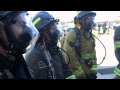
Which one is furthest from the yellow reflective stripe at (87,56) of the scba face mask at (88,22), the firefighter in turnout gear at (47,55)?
the firefighter in turnout gear at (47,55)

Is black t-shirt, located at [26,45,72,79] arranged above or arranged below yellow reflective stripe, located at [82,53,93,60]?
above

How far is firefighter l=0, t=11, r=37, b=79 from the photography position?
6.12 feet

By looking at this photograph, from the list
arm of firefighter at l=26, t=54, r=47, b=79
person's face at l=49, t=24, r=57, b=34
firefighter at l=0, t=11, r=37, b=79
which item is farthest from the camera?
person's face at l=49, t=24, r=57, b=34

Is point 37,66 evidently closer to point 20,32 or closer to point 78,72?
point 20,32

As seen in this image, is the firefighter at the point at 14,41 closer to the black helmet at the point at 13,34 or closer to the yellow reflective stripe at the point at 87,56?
the black helmet at the point at 13,34

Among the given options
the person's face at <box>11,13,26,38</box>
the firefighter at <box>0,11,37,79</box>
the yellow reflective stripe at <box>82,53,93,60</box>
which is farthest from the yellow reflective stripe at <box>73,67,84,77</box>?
the person's face at <box>11,13,26,38</box>

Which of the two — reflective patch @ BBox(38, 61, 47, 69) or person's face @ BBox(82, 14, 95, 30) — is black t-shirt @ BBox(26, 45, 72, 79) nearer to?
reflective patch @ BBox(38, 61, 47, 69)

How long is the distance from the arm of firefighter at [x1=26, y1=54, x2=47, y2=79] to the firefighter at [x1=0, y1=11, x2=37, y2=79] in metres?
0.31

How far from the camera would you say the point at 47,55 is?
2.42 meters
